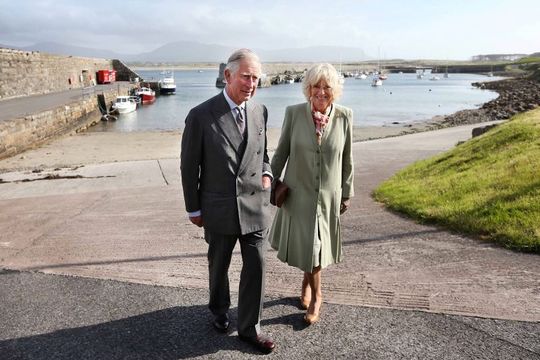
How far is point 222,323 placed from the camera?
133 inches

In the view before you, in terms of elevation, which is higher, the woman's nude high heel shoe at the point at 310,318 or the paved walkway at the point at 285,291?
the woman's nude high heel shoe at the point at 310,318

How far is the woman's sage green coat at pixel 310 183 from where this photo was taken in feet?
11.1

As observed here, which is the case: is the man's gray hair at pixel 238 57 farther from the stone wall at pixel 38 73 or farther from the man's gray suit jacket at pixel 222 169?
the stone wall at pixel 38 73

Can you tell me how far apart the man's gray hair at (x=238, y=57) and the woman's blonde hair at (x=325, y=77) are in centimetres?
48

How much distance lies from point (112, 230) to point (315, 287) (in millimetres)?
3585

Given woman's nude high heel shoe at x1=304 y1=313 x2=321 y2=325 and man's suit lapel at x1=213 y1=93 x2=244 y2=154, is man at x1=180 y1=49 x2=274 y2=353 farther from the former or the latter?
woman's nude high heel shoe at x1=304 y1=313 x2=321 y2=325

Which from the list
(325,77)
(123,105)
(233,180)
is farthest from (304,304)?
(123,105)

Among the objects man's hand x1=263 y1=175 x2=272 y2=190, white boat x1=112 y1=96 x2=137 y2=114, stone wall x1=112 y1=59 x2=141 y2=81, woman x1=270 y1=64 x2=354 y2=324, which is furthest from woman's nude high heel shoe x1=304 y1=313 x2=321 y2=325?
stone wall x1=112 y1=59 x2=141 y2=81

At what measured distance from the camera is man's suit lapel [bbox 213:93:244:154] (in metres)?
3.07

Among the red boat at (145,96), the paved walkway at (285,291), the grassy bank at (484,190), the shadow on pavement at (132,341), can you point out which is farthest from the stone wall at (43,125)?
the shadow on pavement at (132,341)

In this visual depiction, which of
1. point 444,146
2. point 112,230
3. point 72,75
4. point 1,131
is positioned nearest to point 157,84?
point 72,75

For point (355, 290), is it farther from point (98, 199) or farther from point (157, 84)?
point (157, 84)

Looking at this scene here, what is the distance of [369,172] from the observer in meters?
10.5

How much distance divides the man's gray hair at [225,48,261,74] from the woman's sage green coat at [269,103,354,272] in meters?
0.62
